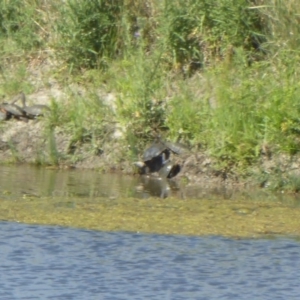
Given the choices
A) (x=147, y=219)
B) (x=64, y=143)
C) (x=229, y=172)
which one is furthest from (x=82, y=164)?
(x=147, y=219)

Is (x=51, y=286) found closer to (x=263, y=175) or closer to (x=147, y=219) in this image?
(x=147, y=219)

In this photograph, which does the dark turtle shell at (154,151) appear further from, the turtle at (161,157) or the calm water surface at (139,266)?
the calm water surface at (139,266)

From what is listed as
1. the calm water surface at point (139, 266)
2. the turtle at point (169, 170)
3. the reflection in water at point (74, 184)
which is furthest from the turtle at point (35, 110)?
the calm water surface at point (139, 266)

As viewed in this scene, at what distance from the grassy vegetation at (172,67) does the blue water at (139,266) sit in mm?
2694

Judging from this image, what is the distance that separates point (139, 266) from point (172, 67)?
16.7 ft

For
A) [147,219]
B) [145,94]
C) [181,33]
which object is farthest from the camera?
[181,33]

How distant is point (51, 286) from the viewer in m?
7.40

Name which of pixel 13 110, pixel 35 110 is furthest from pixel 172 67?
pixel 13 110

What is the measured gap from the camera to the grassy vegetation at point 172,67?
1115cm

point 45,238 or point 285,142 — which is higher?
point 285,142

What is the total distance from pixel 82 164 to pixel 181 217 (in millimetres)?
2793

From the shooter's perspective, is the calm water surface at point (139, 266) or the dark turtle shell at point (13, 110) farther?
the dark turtle shell at point (13, 110)

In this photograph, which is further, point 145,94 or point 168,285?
point 145,94

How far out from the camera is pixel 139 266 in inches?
309
